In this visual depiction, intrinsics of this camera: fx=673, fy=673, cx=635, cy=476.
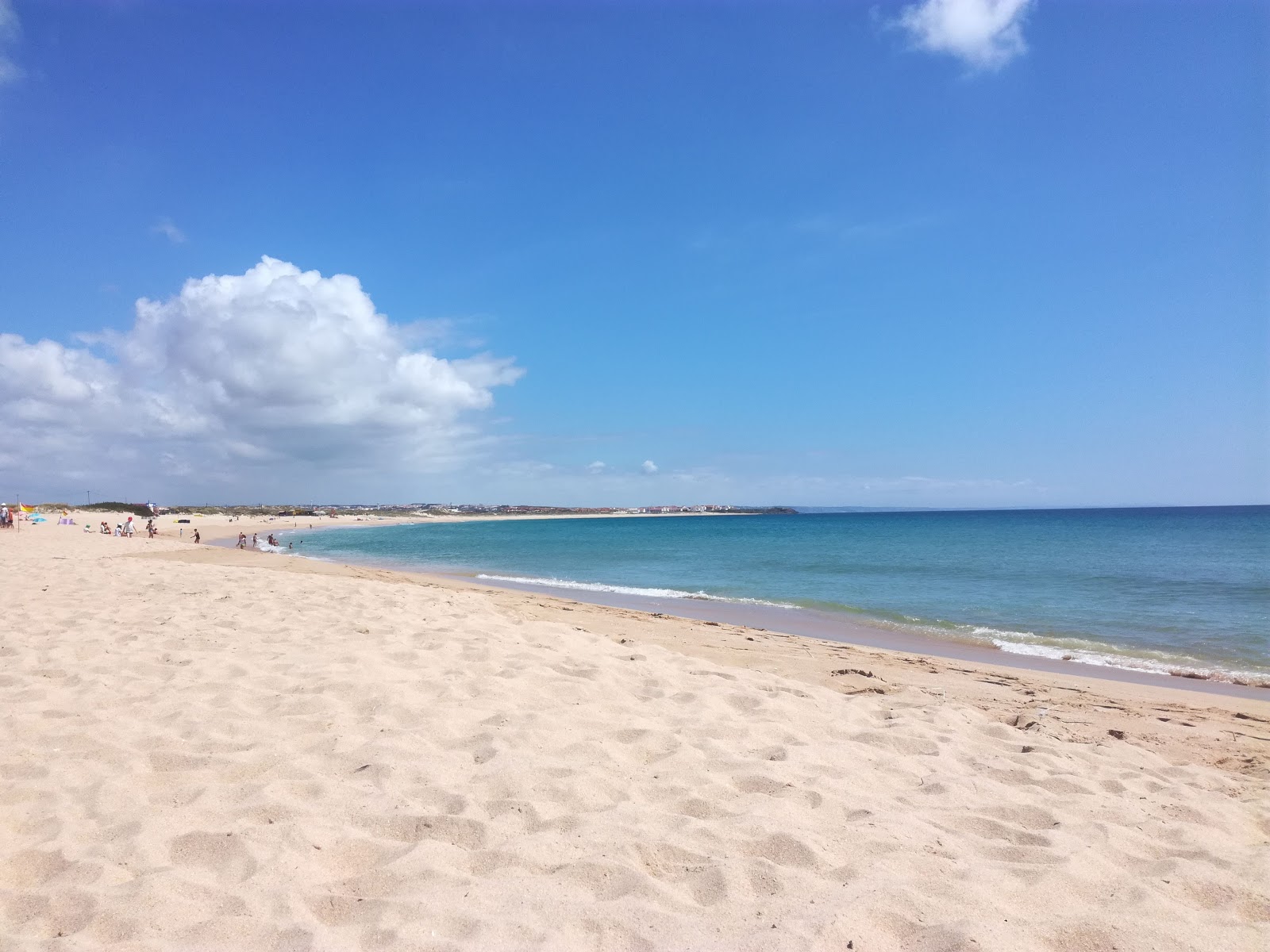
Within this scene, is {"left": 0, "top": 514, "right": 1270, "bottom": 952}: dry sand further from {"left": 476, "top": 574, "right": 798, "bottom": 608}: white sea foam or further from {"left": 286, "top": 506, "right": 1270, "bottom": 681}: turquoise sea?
{"left": 476, "top": 574, "right": 798, "bottom": 608}: white sea foam

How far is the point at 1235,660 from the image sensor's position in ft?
34.4

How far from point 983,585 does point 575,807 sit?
2030 cm

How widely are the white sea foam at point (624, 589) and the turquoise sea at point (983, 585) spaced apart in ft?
0.23

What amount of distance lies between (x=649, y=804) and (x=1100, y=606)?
17.0m

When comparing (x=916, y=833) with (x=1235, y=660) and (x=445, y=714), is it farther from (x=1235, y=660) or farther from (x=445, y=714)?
(x=1235, y=660)

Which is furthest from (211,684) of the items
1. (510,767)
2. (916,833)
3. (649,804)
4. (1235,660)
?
(1235,660)

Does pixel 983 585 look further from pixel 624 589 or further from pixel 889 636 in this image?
pixel 624 589

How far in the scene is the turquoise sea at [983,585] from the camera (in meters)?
12.0

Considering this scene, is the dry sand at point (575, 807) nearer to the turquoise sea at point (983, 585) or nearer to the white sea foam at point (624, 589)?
the turquoise sea at point (983, 585)

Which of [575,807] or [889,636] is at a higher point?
[575,807]

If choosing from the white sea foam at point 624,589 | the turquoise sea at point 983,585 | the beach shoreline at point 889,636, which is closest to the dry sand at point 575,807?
the beach shoreline at point 889,636

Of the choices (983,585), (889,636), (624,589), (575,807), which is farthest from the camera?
(983,585)

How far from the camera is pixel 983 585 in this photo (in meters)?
20.6

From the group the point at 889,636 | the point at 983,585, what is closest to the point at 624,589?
the point at 889,636
